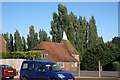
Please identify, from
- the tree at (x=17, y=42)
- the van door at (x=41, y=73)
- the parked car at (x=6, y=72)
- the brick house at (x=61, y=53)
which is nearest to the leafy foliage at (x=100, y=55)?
the brick house at (x=61, y=53)

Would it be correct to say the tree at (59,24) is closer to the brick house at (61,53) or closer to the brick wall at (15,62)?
the brick house at (61,53)

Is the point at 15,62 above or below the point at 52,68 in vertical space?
above

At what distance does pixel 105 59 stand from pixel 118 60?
3.44 metres

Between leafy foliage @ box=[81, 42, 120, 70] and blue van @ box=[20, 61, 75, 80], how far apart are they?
32.0 m

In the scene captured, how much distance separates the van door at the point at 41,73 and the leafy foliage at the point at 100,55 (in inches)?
1295

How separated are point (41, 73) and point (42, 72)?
0.12 meters

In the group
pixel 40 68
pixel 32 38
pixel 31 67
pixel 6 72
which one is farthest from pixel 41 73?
pixel 32 38

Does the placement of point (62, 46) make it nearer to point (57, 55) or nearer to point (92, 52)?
point (57, 55)

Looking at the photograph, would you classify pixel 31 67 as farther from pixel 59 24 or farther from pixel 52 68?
pixel 59 24

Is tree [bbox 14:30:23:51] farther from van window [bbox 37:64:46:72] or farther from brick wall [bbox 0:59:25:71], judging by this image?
van window [bbox 37:64:46:72]

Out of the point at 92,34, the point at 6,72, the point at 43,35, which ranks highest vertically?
the point at 43,35

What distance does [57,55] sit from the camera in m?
63.1

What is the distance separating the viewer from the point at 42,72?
58.9 ft

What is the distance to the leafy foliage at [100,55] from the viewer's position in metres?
49.8
